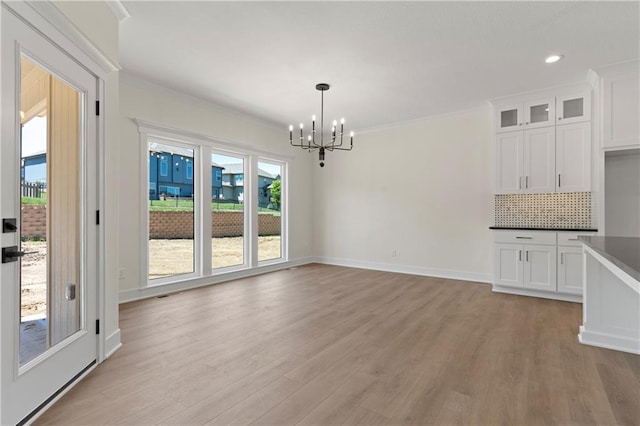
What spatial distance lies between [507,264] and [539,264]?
0.38m

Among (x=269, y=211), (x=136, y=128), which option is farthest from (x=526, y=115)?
(x=136, y=128)

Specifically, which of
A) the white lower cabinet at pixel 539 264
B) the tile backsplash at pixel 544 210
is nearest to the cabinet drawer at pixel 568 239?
the white lower cabinet at pixel 539 264

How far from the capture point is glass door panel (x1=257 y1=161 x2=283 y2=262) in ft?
20.3

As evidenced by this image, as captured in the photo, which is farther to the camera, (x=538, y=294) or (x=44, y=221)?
(x=538, y=294)

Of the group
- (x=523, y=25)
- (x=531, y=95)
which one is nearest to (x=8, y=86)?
(x=523, y=25)

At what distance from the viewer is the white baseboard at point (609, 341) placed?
257 centimetres

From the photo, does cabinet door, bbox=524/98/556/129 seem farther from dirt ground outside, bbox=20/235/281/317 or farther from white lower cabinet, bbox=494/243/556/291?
dirt ground outside, bbox=20/235/281/317

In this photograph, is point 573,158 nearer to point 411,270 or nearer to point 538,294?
point 538,294

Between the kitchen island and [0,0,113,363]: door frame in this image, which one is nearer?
[0,0,113,363]: door frame

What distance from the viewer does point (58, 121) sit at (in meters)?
2.10

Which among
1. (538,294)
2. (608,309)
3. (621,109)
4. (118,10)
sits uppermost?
(118,10)

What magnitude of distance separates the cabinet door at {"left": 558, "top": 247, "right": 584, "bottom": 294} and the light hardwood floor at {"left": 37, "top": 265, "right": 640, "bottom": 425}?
0.28 m

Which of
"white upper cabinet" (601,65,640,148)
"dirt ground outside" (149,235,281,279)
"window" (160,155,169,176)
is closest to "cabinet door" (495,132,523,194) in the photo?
"white upper cabinet" (601,65,640,148)

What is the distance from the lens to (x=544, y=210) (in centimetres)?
463
